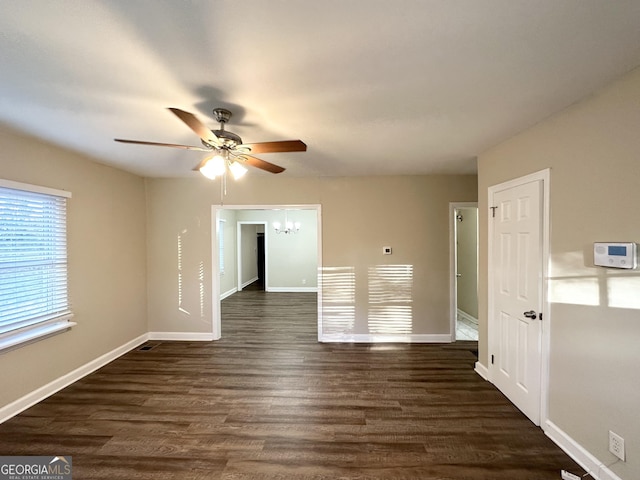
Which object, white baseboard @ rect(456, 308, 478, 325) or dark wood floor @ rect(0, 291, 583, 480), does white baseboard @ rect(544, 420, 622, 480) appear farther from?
white baseboard @ rect(456, 308, 478, 325)

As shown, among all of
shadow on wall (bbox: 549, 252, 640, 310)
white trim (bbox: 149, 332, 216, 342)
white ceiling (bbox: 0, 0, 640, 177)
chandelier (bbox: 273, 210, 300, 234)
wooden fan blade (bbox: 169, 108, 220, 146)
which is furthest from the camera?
chandelier (bbox: 273, 210, 300, 234)

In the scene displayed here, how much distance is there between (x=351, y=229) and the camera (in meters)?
4.15

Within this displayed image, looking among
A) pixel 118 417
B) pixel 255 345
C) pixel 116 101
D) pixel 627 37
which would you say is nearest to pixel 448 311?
pixel 255 345

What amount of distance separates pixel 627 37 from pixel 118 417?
4.11m

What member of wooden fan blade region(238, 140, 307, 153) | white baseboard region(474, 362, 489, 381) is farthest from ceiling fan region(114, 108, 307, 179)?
white baseboard region(474, 362, 489, 381)

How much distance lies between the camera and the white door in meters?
2.24

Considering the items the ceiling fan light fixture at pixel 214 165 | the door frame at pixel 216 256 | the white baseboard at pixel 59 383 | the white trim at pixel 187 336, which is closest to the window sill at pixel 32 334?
the white baseboard at pixel 59 383

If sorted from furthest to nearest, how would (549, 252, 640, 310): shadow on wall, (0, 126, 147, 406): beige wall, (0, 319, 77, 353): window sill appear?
(0, 126, 147, 406): beige wall → (0, 319, 77, 353): window sill → (549, 252, 640, 310): shadow on wall

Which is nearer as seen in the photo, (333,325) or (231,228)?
(333,325)

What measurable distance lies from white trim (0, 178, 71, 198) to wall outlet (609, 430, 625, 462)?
15.4 ft

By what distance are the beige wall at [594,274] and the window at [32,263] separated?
4355 mm

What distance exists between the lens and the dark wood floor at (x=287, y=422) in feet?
6.16

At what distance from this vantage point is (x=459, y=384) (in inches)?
115

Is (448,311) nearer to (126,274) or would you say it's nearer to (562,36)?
(562,36)
